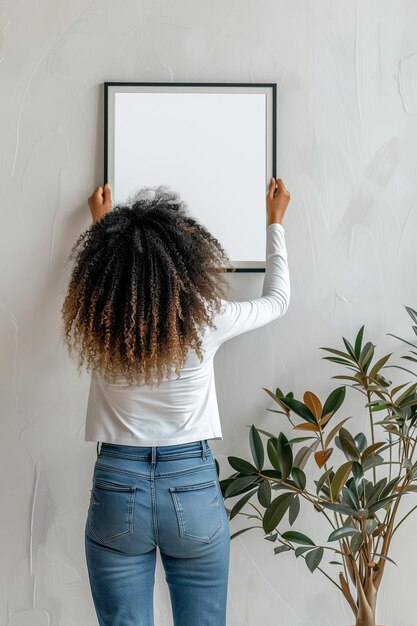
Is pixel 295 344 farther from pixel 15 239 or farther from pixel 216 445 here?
pixel 15 239

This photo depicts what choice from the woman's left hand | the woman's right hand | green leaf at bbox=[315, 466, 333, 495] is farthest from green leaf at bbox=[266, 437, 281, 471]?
the woman's left hand

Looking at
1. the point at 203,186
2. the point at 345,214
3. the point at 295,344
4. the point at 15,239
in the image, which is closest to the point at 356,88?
A: the point at 345,214

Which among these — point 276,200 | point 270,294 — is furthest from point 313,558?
point 276,200

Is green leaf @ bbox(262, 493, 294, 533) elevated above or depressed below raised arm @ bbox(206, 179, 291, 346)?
below

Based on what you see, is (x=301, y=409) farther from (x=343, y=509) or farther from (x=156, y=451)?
(x=156, y=451)

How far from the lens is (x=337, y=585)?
173 cm

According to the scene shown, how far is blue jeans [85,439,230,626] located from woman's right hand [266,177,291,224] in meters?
0.65

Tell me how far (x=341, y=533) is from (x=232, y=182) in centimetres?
93

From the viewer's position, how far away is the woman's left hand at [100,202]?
69.7 inches

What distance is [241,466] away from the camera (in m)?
1.69

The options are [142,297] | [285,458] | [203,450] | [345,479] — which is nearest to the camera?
[142,297]

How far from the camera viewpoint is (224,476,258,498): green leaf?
1.61 m

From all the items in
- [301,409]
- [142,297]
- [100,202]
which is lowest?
[301,409]

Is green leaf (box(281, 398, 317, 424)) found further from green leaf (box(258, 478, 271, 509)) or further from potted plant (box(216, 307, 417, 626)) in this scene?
green leaf (box(258, 478, 271, 509))
